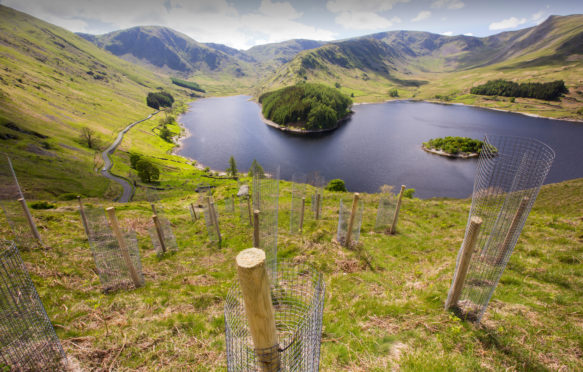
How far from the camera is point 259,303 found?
7.62 feet

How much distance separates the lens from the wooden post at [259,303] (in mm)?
2182

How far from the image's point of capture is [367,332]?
215 inches

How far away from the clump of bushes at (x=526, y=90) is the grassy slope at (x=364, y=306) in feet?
631

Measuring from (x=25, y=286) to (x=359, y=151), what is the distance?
82.4 meters

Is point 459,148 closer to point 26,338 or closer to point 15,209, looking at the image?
point 26,338

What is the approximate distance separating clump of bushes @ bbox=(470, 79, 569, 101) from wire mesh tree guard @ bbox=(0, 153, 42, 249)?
211 meters

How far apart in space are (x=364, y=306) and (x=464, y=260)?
2914 mm

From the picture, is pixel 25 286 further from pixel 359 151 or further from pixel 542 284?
pixel 359 151

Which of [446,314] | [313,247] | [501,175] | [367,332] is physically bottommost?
[313,247]

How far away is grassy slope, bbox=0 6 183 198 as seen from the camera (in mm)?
45844

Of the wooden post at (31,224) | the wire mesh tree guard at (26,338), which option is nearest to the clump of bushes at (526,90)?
the wire mesh tree guard at (26,338)

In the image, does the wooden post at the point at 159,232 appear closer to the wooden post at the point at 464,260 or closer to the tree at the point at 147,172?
the wooden post at the point at 464,260

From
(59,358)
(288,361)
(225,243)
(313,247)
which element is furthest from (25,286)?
(313,247)

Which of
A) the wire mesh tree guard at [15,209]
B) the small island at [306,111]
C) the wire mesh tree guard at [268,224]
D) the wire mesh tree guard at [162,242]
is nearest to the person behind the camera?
the wire mesh tree guard at [268,224]
